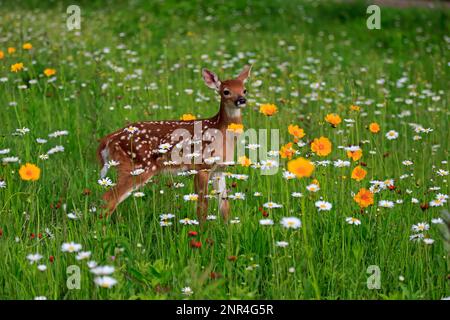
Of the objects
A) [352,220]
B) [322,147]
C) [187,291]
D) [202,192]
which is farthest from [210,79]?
[187,291]

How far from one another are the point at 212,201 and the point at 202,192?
30cm

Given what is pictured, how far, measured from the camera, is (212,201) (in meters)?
4.97

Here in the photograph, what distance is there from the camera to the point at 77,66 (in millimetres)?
8719

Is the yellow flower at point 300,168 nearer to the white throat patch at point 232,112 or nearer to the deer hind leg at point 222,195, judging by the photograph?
the deer hind leg at point 222,195

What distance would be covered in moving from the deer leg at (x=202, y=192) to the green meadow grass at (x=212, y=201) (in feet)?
0.32

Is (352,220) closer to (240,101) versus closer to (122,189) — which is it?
(240,101)

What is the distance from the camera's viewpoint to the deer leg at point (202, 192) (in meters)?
4.51

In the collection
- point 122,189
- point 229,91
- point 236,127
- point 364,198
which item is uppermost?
point 229,91

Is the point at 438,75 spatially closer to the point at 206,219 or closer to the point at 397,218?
the point at 397,218

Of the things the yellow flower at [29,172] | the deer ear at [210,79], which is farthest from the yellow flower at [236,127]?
the yellow flower at [29,172]

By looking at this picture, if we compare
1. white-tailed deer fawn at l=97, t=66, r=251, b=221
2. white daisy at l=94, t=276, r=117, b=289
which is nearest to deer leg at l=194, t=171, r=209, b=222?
white-tailed deer fawn at l=97, t=66, r=251, b=221

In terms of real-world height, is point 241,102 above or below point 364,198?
above

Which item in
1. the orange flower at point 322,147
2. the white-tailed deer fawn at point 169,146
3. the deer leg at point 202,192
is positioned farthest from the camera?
the white-tailed deer fawn at point 169,146
